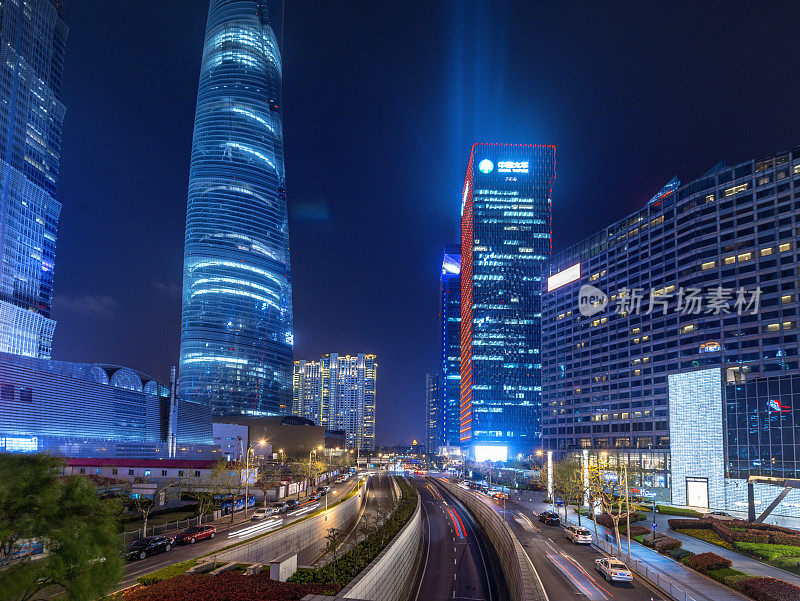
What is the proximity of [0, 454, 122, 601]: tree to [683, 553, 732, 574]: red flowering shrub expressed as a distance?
4267 centimetres

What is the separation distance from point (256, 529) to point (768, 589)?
45.1 meters

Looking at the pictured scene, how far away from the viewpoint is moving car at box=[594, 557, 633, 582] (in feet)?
132

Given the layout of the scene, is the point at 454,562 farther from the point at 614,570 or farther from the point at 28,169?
the point at 28,169

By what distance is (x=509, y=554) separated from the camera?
52281 mm

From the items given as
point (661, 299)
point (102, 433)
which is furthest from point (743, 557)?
point (102, 433)

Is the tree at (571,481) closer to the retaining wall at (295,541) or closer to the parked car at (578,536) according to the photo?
the parked car at (578,536)

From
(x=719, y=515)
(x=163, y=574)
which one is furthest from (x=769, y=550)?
(x=163, y=574)

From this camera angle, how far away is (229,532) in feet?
189

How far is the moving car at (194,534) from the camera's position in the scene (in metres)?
50.6

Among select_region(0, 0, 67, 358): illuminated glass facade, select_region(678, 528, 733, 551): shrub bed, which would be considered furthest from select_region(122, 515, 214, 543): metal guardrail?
select_region(0, 0, 67, 358): illuminated glass facade

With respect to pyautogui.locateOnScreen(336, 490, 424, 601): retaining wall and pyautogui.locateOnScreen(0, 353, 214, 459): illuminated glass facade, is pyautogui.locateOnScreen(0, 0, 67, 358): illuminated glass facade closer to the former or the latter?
pyautogui.locateOnScreen(0, 353, 214, 459): illuminated glass facade

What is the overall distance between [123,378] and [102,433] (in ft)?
48.3

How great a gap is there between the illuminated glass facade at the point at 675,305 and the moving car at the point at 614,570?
52957 millimetres

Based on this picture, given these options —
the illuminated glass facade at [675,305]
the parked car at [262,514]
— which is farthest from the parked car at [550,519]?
the illuminated glass facade at [675,305]
